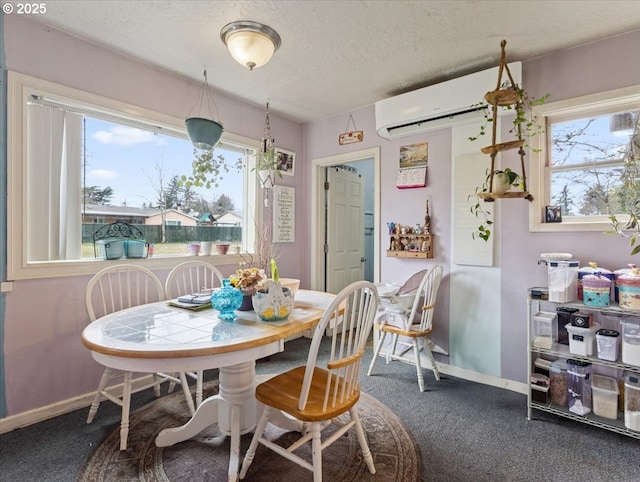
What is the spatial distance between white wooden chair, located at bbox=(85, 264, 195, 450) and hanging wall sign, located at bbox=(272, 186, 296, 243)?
1.43 metres

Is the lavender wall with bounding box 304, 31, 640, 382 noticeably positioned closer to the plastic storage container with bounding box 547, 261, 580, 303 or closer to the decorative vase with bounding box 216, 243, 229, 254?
the plastic storage container with bounding box 547, 261, 580, 303

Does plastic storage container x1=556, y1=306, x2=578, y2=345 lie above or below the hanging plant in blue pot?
below

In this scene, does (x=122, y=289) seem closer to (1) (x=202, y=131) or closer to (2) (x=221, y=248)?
(2) (x=221, y=248)

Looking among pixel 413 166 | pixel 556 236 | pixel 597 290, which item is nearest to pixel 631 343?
pixel 597 290

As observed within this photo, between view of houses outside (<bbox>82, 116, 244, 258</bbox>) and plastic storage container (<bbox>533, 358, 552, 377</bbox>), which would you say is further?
view of houses outside (<bbox>82, 116, 244, 258</bbox>)

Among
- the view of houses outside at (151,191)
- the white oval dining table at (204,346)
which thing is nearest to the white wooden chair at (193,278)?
the view of houses outside at (151,191)

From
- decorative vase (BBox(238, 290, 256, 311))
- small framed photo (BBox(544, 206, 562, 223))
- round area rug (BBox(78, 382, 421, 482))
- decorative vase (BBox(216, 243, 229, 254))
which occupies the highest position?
small framed photo (BBox(544, 206, 562, 223))

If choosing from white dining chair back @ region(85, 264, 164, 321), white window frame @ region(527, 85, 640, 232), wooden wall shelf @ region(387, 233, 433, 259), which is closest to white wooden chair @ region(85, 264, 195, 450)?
white dining chair back @ region(85, 264, 164, 321)

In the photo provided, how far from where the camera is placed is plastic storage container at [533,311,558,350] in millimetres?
2186

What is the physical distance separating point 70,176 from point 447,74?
2.94 m

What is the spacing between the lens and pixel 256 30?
6.75ft

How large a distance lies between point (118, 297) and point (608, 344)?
10.6 feet

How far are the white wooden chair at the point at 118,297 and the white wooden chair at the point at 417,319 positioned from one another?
1.61 meters

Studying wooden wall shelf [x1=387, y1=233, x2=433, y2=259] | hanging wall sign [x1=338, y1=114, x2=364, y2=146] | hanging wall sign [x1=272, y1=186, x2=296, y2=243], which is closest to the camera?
wooden wall shelf [x1=387, y1=233, x2=433, y2=259]
